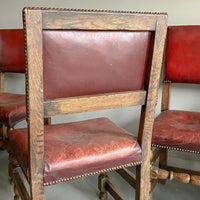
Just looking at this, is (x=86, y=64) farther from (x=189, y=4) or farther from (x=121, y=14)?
(x=189, y=4)

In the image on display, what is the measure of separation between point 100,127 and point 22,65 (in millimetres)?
1024

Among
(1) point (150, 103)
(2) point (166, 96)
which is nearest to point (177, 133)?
(1) point (150, 103)

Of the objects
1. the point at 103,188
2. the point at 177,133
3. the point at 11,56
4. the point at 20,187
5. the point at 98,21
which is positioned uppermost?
the point at 98,21

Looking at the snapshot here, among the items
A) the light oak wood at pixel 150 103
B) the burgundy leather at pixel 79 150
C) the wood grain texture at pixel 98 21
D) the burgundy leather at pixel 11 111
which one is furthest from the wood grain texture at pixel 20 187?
the wood grain texture at pixel 98 21

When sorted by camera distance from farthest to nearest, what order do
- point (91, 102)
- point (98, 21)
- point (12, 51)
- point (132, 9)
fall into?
point (12, 51)
point (132, 9)
point (91, 102)
point (98, 21)

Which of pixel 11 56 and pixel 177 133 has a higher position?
pixel 11 56

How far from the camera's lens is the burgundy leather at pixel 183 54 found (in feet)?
5.18

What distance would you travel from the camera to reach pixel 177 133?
130cm

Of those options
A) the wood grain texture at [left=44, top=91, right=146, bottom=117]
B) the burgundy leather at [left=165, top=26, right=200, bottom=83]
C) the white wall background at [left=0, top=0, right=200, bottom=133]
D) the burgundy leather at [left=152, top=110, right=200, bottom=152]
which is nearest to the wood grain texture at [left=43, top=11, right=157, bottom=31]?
the wood grain texture at [left=44, top=91, right=146, bottom=117]

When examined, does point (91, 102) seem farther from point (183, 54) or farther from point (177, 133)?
point (183, 54)

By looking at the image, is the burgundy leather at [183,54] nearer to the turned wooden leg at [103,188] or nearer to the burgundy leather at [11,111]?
the turned wooden leg at [103,188]

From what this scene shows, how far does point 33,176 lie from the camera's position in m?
0.95

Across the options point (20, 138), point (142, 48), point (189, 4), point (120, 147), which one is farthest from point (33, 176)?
point (189, 4)

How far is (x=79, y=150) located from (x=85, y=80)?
0.88ft
